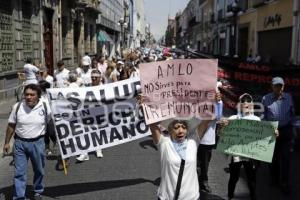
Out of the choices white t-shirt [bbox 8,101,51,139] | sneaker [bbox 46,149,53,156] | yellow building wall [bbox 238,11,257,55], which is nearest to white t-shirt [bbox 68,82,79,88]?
sneaker [bbox 46,149,53,156]

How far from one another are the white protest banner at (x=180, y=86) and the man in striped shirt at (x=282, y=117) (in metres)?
2.08

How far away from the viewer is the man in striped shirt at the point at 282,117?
702 cm

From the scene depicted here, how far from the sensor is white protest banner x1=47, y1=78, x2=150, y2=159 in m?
6.93

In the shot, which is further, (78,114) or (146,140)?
(146,140)

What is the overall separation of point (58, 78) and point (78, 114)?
17.6ft

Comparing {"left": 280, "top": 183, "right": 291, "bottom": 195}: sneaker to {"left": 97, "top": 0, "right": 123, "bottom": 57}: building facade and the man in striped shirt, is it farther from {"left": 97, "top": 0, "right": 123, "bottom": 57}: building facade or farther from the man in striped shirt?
{"left": 97, "top": 0, "right": 123, "bottom": 57}: building facade

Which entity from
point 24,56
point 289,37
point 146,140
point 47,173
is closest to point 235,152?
point 47,173

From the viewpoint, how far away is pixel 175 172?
441cm

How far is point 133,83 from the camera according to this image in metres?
7.54

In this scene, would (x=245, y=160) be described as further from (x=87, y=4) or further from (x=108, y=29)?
(x=108, y=29)

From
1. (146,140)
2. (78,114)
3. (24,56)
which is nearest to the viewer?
(78,114)

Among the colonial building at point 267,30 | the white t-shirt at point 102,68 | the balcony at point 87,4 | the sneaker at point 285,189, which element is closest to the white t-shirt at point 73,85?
the sneaker at point 285,189

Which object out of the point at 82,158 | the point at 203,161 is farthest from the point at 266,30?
the point at 203,161

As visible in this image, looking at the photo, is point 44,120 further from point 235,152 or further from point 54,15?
point 54,15
